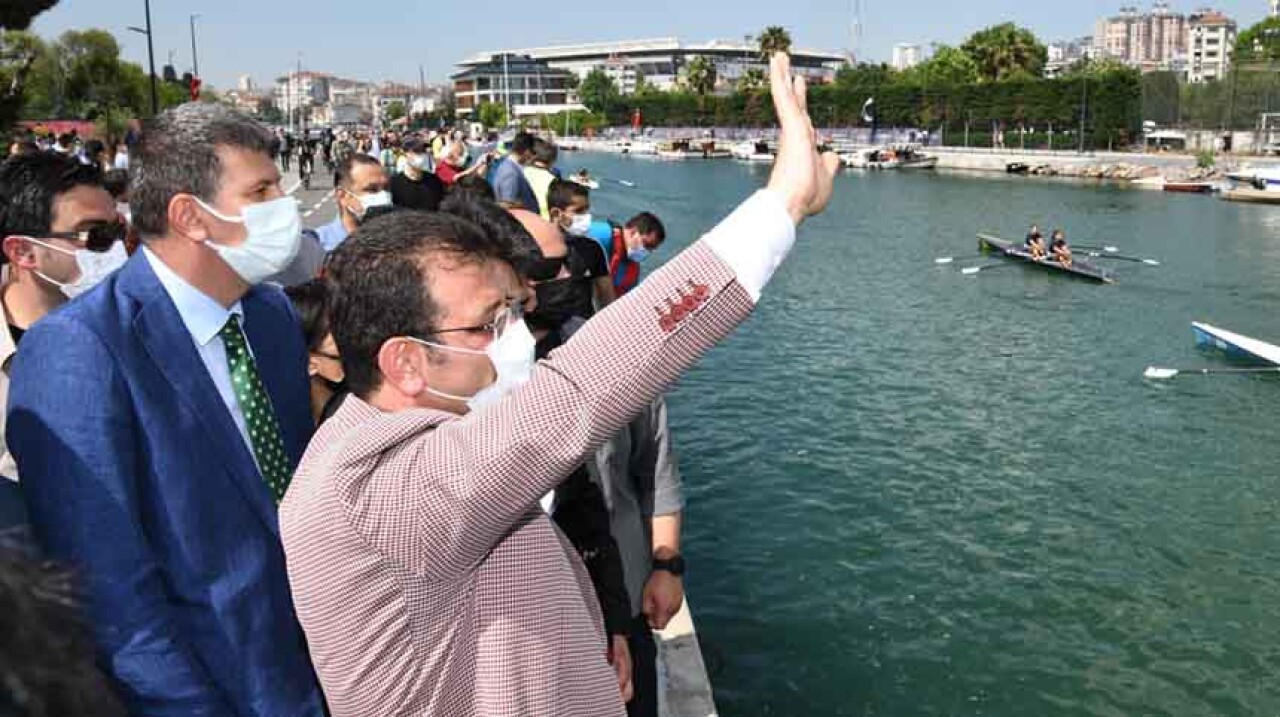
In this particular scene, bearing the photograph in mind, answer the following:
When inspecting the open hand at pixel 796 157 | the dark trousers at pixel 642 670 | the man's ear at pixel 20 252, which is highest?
the open hand at pixel 796 157

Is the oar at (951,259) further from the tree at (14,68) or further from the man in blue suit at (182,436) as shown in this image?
the man in blue suit at (182,436)

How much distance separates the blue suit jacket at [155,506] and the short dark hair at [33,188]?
1640 millimetres

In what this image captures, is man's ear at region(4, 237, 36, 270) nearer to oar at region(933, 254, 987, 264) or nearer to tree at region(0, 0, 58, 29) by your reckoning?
tree at region(0, 0, 58, 29)

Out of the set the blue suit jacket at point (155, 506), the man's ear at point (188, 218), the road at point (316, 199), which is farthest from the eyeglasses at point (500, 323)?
the road at point (316, 199)

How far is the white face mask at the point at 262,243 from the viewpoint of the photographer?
2502mm

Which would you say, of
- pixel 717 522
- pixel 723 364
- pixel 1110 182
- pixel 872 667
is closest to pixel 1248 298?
pixel 723 364

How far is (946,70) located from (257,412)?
102964 millimetres

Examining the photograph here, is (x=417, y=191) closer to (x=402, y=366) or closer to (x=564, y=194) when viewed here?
(x=564, y=194)

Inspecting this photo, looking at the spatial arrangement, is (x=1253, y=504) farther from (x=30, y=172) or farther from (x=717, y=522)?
(x=30, y=172)

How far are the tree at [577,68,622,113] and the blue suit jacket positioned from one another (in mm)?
130882

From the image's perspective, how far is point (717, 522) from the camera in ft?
35.9

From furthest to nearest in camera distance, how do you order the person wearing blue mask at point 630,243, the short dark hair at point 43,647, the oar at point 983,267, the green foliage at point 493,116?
the green foliage at point 493,116 → the oar at point 983,267 → the person wearing blue mask at point 630,243 → the short dark hair at point 43,647

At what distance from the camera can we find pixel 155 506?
7.15ft

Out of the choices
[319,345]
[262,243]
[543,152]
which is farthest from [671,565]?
[543,152]
